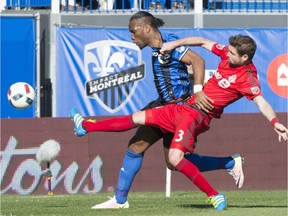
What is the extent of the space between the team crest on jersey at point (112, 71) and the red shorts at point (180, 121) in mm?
9378

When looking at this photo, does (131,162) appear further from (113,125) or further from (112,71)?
(112,71)

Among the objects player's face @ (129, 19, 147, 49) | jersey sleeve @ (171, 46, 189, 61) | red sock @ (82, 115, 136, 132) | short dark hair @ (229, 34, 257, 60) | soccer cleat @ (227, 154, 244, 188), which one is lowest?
soccer cleat @ (227, 154, 244, 188)

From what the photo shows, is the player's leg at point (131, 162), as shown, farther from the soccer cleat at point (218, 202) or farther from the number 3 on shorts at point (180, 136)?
the soccer cleat at point (218, 202)

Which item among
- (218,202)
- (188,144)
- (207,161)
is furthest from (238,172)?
(188,144)

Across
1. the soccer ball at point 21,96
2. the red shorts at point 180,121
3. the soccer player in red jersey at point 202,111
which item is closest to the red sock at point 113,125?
the soccer player in red jersey at point 202,111

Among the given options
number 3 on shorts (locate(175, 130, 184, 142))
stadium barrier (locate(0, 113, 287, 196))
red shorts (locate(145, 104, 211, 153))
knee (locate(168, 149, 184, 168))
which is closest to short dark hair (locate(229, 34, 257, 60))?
red shorts (locate(145, 104, 211, 153))

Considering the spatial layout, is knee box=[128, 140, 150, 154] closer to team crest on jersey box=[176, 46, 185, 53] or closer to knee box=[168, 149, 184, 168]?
knee box=[168, 149, 184, 168]

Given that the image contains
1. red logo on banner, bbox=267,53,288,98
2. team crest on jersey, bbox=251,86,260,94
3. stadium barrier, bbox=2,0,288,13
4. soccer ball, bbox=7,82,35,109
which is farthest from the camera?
stadium barrier, bbox=2,0,288,13

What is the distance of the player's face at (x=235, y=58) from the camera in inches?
412

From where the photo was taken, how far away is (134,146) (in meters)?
11.2

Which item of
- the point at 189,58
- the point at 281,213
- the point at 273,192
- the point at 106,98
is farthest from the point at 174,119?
the point at 106,98

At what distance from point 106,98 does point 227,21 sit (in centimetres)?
326

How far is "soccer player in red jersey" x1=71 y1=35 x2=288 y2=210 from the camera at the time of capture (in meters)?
10.5

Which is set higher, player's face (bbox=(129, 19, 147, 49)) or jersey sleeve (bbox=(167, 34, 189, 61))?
player's face (bbox=(129, 19, 147, 49))
